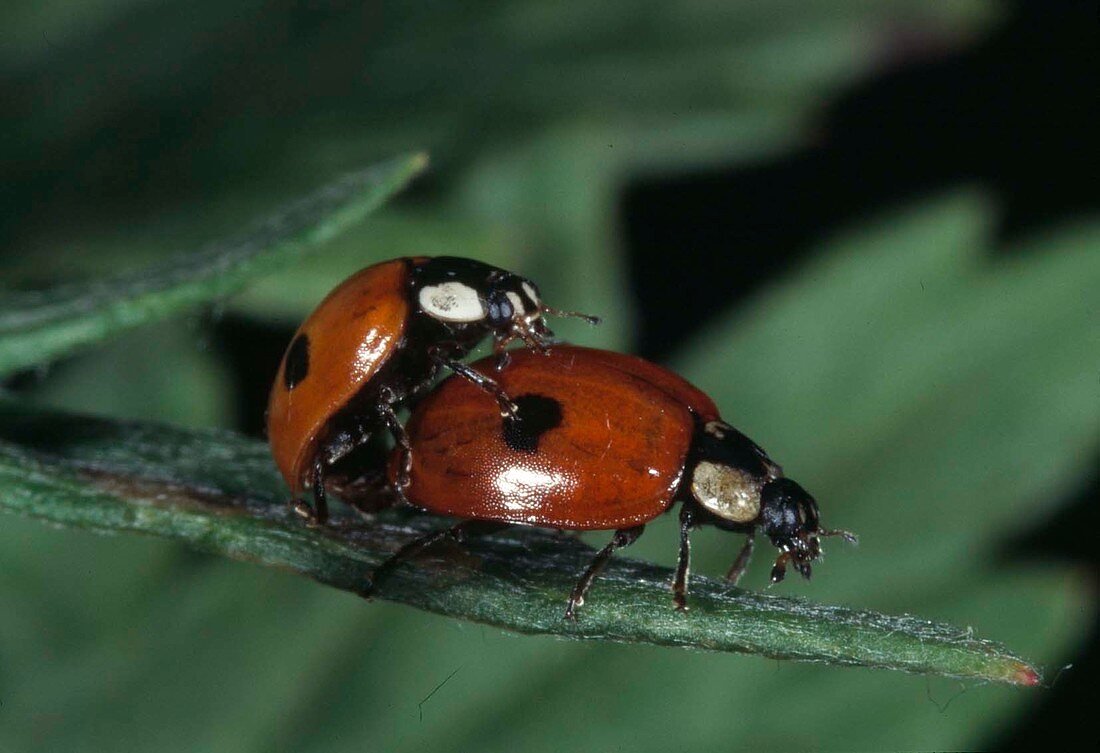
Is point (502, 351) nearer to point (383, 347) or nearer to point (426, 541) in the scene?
point (383, 347)

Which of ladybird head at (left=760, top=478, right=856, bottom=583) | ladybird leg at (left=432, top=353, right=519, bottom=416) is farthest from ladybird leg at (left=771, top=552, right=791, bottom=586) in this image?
ladybird leg at (left=432, top=353, right=519, bottom=416)

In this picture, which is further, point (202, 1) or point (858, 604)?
point (202, 1)

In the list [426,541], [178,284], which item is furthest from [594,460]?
[178,284]

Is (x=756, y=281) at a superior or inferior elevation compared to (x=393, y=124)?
inferior

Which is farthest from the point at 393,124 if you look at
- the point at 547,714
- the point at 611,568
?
the point at 611,568

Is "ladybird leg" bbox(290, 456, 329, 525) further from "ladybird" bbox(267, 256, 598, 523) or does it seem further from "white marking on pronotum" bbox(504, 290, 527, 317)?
"white marking on pronotum" bbox(504, 290, 527, 317)

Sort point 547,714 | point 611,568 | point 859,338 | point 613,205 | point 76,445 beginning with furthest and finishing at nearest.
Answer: point 613,205, point 859,338, point 547,714, point 76,445, point 611,568

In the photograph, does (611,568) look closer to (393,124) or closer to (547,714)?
(547,714)
